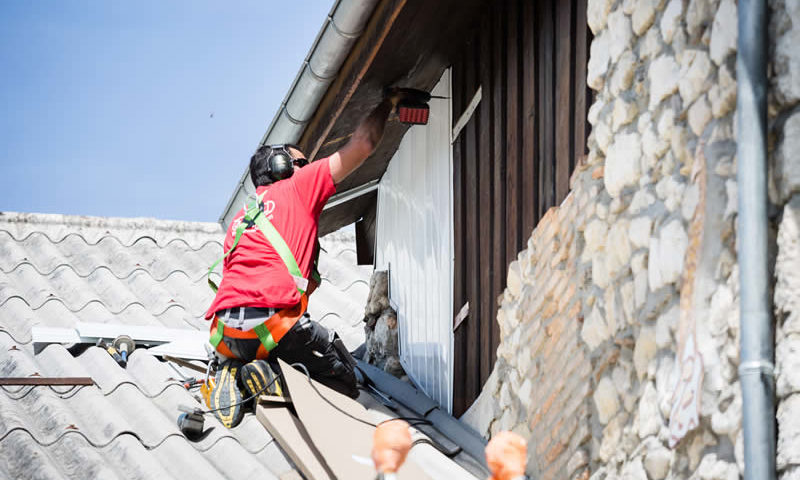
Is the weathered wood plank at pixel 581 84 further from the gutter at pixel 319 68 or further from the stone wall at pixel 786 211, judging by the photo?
the stone wall at pixel 786 211

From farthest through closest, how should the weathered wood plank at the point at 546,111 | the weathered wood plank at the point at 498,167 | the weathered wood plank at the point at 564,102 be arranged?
the weathered wood plank at the point at 498,167
the weathered wood plank at the point at 546,111
the weathered wood plank at the point at 564,102

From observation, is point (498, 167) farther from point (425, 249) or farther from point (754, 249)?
point (754, 249)

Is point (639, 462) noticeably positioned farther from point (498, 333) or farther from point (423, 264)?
point (423, 264)

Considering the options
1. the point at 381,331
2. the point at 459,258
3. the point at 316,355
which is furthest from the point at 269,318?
the point at 381,331

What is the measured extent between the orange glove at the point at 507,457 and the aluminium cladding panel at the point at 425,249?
11.0ft

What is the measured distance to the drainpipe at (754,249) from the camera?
214 cm

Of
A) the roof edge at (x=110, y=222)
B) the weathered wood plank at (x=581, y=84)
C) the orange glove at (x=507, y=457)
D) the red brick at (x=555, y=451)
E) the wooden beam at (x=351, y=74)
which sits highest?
the roof edge at (x=110, y=222)

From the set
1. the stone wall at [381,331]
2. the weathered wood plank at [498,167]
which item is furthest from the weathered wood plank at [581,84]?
the stone wall at [381,331]

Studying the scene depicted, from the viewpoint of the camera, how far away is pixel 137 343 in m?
6.74

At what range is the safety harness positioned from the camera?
15.3ft

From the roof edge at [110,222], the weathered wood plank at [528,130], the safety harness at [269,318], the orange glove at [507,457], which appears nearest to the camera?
the orange glove at [507,457]

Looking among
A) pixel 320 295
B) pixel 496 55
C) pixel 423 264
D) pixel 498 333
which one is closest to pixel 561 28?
pixel 496 55

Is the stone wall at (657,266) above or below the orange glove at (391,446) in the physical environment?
above

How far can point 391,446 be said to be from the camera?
6.22 ft
